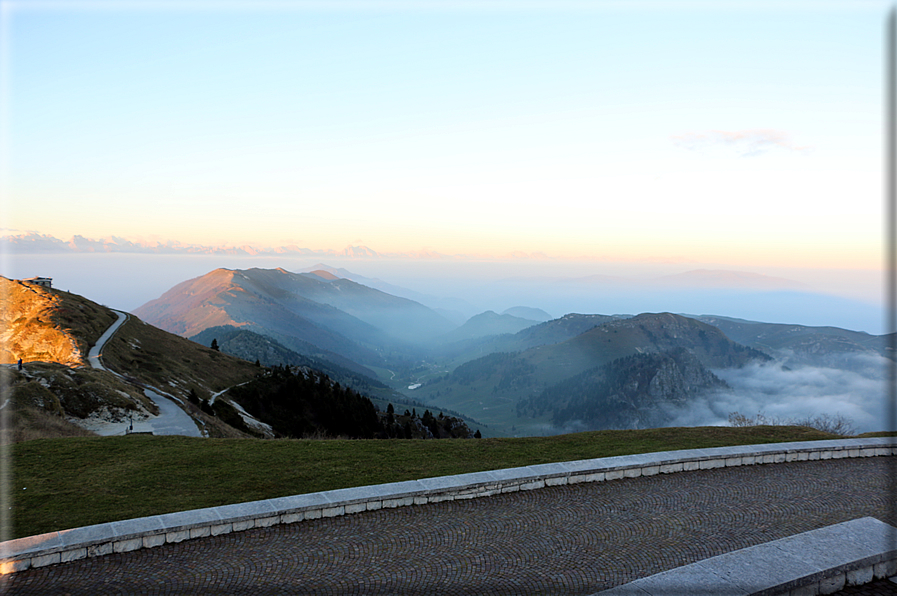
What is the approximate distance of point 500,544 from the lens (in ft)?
38.3

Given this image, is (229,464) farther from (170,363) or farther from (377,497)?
(170,363)

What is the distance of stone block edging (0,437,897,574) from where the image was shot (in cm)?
1074

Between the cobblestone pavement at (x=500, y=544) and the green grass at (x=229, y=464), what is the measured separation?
2.60 metres

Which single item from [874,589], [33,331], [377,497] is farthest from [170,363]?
[874,589]

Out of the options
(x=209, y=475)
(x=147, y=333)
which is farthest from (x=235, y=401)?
(x=209, y=475)

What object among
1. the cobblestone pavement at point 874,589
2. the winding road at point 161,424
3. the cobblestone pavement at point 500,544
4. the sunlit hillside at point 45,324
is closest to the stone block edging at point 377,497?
the cobblestone pavement at point 500,544

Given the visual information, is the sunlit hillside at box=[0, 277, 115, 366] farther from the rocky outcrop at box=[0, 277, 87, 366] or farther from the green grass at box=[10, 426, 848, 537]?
the green grass at box=[10, 426, 848, 537]

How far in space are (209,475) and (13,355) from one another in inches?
Result: 3066

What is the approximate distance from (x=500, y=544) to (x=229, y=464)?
10.2 metres

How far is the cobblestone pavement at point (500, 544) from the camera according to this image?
394 inches

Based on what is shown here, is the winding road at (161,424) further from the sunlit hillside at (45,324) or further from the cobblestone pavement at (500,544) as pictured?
the cobblestone pavement at (500,544)

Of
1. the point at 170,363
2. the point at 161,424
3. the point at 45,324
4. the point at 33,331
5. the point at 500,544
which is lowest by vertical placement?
the point at 170,363

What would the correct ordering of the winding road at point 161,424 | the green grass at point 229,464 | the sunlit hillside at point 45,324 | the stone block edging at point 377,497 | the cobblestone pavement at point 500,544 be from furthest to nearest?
the sunlit hillside at point 45,324 < the winding road at point 161,424 < the green grass at point 229,464 < the stone block edging at point 377,497 < the cobblestone pavement at point 500,544

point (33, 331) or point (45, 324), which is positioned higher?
point (45, 324)
